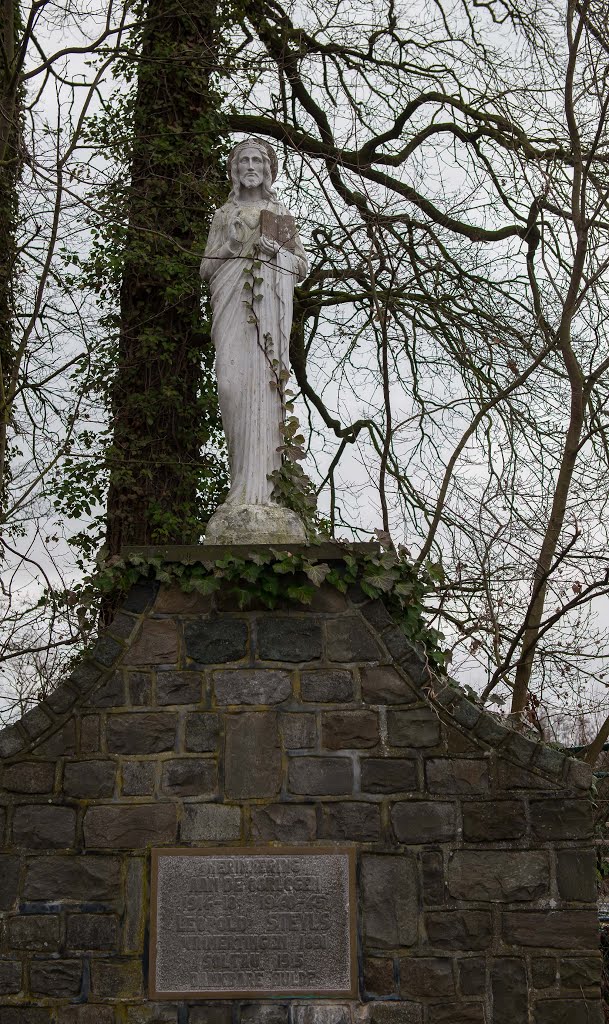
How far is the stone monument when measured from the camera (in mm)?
4852

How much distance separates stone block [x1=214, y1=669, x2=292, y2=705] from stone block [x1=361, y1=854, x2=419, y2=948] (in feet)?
2.47

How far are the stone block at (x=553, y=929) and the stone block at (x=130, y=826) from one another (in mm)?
1429

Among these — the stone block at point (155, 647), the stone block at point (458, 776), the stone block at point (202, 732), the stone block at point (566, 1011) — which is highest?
the stone block at point (155, 647)

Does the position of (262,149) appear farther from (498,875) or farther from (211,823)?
(498,875)

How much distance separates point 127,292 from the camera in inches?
348

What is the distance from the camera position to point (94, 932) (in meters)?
4.39

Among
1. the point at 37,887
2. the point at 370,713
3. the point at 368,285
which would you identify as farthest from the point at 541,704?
the point at 368,285

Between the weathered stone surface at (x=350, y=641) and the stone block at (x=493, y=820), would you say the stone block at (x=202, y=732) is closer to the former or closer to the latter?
the weathered stone surface at (x=350, y=641)

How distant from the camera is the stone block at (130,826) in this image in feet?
14.7

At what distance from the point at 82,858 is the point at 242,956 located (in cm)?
77

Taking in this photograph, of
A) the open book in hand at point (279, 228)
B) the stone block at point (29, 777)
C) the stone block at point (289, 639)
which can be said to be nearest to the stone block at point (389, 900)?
the stone block at point (289, 639)

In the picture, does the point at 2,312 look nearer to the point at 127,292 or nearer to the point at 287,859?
the point at 127,292

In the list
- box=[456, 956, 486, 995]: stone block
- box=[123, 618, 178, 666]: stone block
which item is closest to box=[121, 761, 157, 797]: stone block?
box=[123, 618, 178, 666]: stone block

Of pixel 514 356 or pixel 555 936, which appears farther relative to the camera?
pixel 514 356
